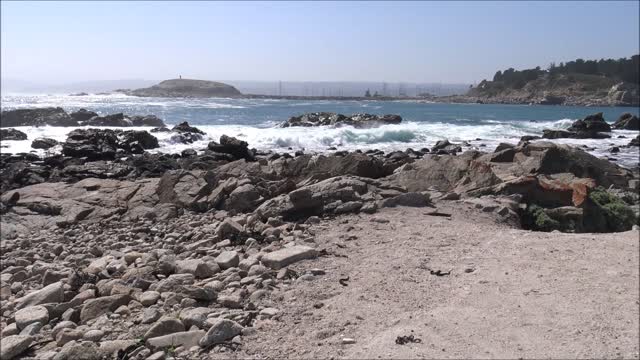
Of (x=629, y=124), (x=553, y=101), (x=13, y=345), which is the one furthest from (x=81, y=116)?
(x=553, y=101)

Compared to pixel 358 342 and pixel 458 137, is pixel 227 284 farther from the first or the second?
pixel 458 137

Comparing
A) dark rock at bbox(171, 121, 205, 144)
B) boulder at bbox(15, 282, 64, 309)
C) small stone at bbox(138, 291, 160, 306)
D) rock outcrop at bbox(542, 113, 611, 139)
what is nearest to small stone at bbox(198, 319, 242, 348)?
small stone at bbox(138, 291, 160, 306)

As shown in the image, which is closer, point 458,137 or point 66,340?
point 66,340

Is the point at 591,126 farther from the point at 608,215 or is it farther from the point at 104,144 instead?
the point at 608,215

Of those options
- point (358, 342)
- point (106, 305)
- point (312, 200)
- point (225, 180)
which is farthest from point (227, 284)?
point (225, 180)

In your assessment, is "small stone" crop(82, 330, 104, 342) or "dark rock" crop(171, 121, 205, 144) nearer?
"small stone" crop(82, 330, 104, 342)

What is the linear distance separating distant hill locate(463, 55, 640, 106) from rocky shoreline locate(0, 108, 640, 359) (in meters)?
91.6

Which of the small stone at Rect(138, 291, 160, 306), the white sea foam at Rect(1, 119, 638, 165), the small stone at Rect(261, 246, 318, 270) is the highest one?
the small stone at Rect(261, 246, 318, 270)

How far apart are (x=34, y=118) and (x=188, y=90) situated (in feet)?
233

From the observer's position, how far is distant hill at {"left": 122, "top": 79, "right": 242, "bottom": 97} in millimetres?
103312

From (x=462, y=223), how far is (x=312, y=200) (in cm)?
201

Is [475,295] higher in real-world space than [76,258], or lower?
higher

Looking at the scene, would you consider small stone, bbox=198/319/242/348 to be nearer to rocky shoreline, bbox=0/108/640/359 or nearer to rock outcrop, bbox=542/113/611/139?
rocky shoreline, bbox=0/108/640/359

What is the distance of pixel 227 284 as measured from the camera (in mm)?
5348
